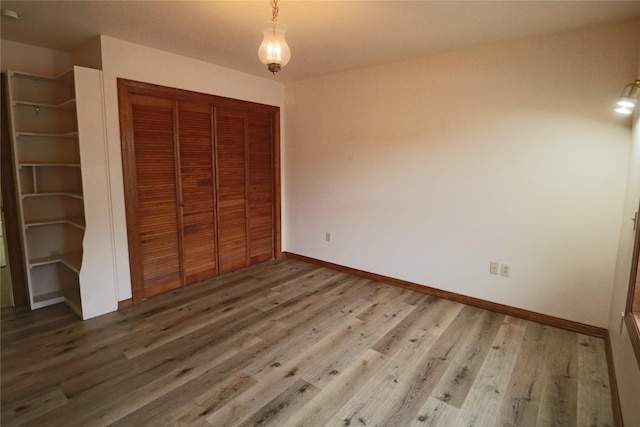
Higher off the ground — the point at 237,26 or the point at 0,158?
the point at 237,26

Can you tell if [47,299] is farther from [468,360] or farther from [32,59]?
[468,360]

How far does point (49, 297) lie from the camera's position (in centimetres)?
312

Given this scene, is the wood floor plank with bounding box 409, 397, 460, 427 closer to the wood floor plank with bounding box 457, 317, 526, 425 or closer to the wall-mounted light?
A: the wood floor plank with bounding box 457, 317, 526, 425

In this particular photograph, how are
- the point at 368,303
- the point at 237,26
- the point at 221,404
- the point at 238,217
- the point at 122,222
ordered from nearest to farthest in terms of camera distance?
the point at 221,404 → the point at 237,26 → the point at 122,222 → the point at 368,303 → the point at 238,217

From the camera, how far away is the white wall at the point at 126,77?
2.82 meters

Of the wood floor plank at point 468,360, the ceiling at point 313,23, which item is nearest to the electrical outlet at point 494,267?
the wood floor plank at point 468,360

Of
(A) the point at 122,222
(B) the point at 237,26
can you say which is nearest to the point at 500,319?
(B) the point at 237,26

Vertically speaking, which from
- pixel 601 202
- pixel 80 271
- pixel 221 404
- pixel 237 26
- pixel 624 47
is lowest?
A: pixel 221 404

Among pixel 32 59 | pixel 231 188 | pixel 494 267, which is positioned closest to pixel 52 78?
pixel 32 59

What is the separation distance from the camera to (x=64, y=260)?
3031 mm

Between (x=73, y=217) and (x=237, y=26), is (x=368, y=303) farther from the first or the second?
(x=73, y=217)

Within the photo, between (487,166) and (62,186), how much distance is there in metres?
3.97

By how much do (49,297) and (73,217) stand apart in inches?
30.3

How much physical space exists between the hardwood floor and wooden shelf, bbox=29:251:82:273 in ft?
1.42
